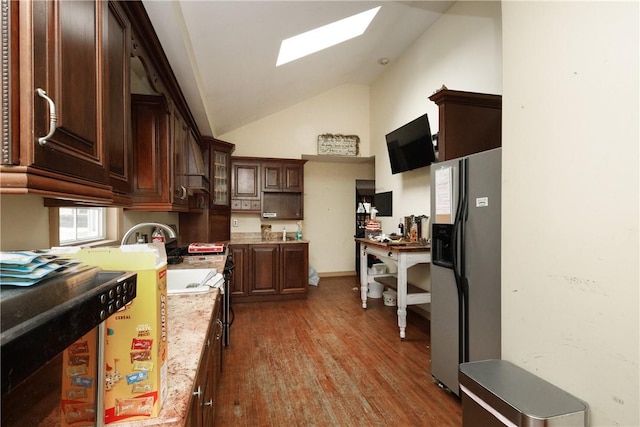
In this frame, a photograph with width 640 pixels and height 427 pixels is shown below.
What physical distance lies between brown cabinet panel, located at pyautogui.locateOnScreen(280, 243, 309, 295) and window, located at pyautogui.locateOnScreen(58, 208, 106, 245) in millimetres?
2624

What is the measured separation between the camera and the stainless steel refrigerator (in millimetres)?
1751

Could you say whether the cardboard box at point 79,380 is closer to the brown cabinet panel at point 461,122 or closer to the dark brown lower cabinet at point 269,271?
the brown cabinet panel at point 461,122

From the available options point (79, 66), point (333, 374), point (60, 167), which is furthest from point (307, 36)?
point (333, 374)

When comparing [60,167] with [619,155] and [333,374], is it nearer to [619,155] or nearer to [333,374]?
[619,155]

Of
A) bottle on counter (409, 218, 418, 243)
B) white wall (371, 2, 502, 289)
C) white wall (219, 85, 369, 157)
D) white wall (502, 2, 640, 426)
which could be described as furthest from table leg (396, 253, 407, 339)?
white wall (219, 85, 369, 157)

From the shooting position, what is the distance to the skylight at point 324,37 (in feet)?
A: 10.1

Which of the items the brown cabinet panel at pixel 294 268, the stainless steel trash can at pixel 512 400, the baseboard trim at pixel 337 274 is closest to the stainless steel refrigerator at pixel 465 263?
the stainless steel trash can at pixel 512 400

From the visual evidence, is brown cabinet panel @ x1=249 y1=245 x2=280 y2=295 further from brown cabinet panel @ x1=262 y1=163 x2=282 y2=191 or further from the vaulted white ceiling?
the vaulted white ceiling

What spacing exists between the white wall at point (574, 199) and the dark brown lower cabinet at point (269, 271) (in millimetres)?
3303

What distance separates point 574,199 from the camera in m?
1.08

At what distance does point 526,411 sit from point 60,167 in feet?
5.26

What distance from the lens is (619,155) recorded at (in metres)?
0.94

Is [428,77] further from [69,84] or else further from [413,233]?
[69,84]

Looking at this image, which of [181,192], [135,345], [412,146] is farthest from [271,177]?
[135,345]
